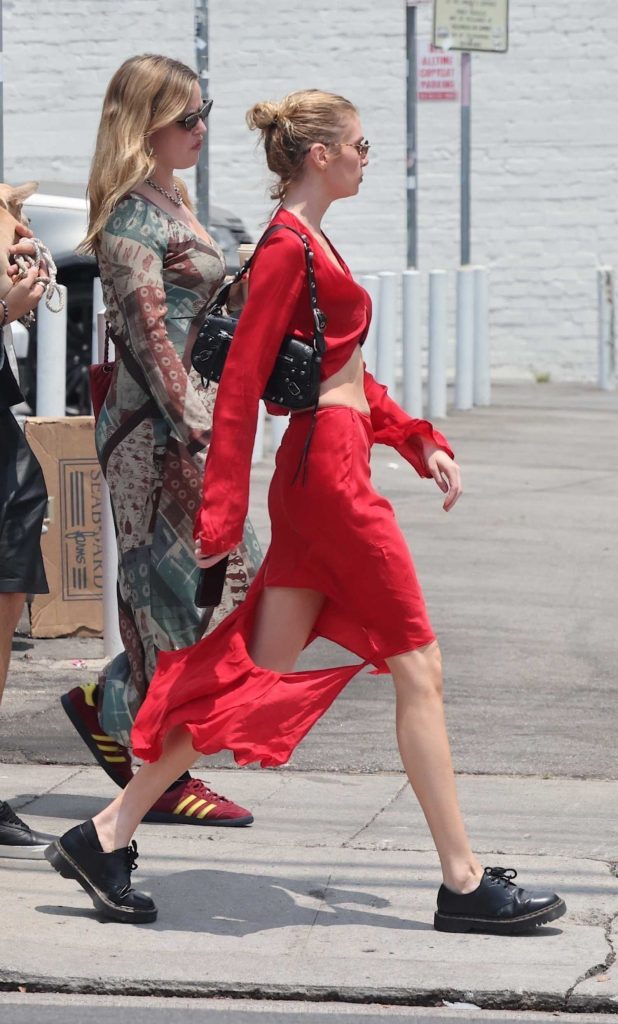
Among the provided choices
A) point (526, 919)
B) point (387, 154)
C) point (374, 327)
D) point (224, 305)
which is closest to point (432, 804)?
point (526, 919)

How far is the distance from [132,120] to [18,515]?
111 centimetres

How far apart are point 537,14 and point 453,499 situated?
1484cm

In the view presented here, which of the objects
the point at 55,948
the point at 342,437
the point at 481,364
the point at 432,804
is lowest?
the point at 481,364

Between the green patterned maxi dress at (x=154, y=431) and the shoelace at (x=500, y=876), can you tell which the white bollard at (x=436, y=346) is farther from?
the shoelace at (x=500, y=876)

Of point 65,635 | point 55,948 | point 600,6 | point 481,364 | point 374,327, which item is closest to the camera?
point 55,948

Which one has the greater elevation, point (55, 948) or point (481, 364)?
point (55, 948)

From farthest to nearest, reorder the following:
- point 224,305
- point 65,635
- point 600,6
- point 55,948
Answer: point 600,6 < point 65,635 < point 224,305 < point 55,948

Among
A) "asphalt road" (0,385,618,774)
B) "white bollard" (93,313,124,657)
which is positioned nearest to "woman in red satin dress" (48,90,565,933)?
"asphalt road" (0,385,618,774)

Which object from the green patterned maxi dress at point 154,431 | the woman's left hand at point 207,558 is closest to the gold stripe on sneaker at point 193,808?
the green patterned maxi dress at point 154,431

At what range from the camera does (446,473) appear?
4289 millimetres

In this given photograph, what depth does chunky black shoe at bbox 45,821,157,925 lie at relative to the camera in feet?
13.8

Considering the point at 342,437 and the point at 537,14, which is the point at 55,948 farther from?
the point at 537,14

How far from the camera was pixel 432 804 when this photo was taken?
4.12m

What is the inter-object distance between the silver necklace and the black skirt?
0.73m
